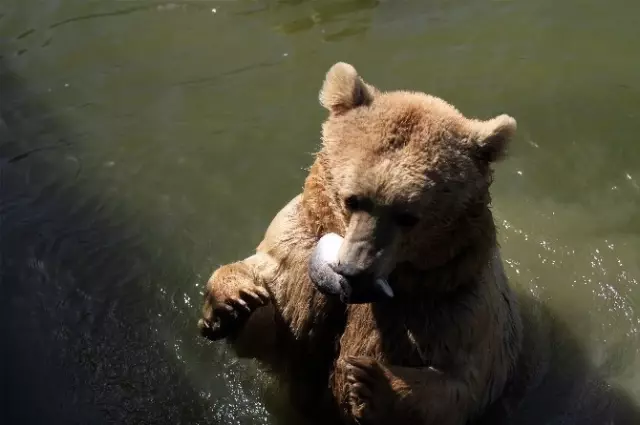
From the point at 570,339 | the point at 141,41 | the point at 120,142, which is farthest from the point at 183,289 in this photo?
the point at 141,41

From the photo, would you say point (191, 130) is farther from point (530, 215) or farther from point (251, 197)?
point (530, 215)

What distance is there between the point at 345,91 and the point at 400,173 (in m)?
0.54

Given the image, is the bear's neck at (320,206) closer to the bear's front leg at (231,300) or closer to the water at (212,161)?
the bear's front leg at (231,300)

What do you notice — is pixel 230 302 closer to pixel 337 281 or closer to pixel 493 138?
pixel 337 281

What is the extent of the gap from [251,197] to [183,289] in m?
0.88

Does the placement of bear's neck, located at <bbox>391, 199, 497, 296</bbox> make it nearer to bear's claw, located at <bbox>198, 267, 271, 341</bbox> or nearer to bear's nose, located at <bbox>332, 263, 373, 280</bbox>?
bear's nose, located at <bbox>332, 263, 373, 280</bbox>

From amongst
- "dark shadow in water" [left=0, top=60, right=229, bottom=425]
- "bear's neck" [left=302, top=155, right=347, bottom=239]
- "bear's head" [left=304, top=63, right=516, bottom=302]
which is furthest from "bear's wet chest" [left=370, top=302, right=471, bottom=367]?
"dark shadow in water" [left=0, top=60, right=229, bottom=425]

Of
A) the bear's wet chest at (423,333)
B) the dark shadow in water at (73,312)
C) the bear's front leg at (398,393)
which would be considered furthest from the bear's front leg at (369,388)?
the dark shadow in water at (73,312)

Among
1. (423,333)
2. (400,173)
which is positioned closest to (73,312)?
(423,333)

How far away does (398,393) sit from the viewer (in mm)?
3664

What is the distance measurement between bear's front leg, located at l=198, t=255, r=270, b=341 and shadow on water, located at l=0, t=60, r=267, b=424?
598 millimetres

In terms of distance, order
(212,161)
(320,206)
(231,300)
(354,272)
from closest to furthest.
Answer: (354,272) → (320,206) → (231,300) → (212,161)

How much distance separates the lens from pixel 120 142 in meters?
6.22

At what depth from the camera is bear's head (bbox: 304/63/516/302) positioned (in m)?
3.27
